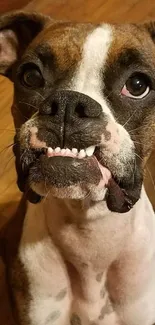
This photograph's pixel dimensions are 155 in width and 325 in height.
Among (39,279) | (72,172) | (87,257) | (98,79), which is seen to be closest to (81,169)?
(72,172)

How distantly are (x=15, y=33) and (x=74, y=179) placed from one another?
64 centimetres

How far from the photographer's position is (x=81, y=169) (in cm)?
146

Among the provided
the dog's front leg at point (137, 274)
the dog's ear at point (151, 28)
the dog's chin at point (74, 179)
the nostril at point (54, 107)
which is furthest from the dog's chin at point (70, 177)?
the dog's ear at point (151, 28)

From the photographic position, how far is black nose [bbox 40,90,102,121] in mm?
1434

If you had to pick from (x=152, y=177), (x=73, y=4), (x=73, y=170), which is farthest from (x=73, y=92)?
(x=73, y=4)

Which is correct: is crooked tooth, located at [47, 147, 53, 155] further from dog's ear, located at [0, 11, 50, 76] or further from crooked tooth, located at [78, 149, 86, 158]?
dog's ear, located at [0, 11, 50, 76]

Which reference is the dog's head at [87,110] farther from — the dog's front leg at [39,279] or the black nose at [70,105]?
the dog's front leg at [39,279]

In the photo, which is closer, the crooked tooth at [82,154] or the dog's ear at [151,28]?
the crooked tooth at [82,154]

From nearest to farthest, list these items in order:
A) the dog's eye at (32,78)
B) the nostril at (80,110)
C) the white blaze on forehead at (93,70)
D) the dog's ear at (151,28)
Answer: the nostril at (80,110) → the white blaze on forehead at (93,70) → the dog's eye at (32,78) → the dog's ear at (151,28)

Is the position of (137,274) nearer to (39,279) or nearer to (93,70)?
(39,279)

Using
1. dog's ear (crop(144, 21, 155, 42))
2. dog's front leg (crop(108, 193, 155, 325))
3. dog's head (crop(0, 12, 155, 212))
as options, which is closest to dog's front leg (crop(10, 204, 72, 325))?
dog's front leg (crop(108, 193, 155, 325))

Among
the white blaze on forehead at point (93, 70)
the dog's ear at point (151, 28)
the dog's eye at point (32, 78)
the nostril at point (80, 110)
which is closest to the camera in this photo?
the nostril at point (80, 110)

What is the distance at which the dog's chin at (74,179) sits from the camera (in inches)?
57.4

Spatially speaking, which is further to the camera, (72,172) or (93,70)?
(93,70)
